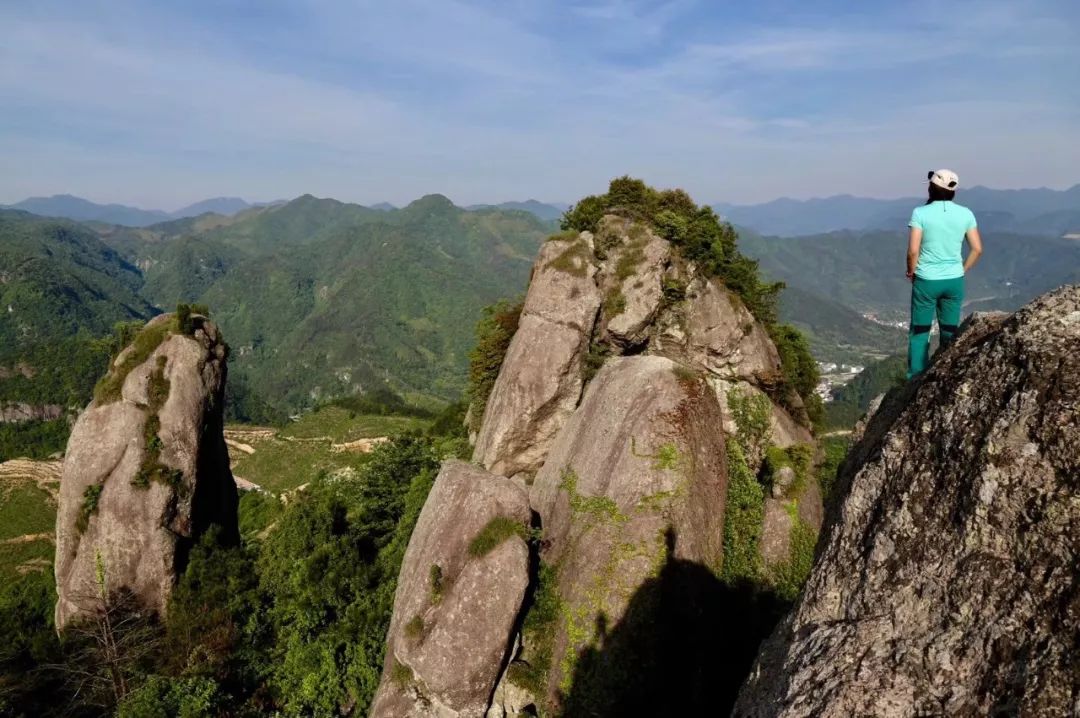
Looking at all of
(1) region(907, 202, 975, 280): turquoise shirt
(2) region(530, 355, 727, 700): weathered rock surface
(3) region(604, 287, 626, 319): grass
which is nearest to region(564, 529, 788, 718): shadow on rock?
(2) region(530, 355, 727, 700): weathered rock surface

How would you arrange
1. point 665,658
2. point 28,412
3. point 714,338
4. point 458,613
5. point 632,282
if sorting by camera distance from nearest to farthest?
point 665,658, point 458,613, point 714,338, point 632,282, point 28,412

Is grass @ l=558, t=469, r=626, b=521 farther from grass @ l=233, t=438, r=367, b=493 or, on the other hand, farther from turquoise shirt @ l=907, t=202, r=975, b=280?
grass @ l=233, t=438, r=367, b=493

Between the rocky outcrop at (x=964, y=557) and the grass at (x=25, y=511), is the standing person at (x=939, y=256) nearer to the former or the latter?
the rocky outcrop at (x=964, y=557)

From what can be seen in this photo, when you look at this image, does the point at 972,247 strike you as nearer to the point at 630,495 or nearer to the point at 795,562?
the point at 630,495

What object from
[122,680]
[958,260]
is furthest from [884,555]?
[122,680]

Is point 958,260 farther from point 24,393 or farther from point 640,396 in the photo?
point 24,393

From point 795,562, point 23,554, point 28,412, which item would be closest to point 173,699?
point 795,562

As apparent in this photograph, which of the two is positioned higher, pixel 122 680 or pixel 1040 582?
pixel 1040 582
